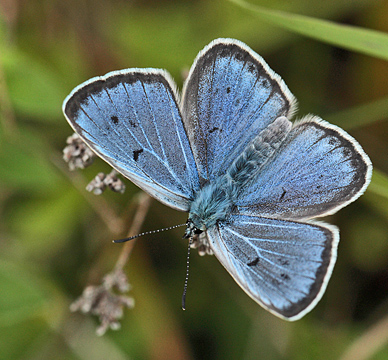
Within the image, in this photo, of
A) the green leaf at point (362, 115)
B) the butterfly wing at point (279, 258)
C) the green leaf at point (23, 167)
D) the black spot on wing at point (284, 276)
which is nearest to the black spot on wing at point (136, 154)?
the butterfly wing at point (279, 258)

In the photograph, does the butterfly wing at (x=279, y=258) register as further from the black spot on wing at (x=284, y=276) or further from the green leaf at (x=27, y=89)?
the green leaf at (x=27, y=89)

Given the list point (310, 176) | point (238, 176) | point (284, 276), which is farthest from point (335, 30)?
point (284, 276)

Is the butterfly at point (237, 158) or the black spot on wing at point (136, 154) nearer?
the butterfly at point (237, 158)

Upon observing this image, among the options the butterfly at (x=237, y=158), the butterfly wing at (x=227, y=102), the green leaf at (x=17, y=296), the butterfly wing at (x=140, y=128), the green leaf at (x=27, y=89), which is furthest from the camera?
the green leaf at (x=27, y=89)

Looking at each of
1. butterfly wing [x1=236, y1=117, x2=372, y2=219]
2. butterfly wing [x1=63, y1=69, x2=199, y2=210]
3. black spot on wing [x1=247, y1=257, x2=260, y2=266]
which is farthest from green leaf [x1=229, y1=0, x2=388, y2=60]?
black spot on wing [x1=247, y1=257, x2=260, y2=266]

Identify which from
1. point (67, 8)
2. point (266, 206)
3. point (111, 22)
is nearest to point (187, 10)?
point (111, 22)

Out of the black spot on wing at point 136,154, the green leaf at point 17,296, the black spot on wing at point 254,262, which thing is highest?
the black spot on wing at point 136,154

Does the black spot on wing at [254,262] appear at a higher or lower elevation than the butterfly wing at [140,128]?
lower
